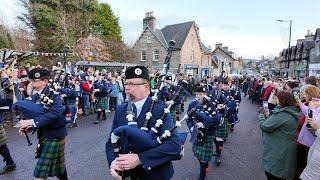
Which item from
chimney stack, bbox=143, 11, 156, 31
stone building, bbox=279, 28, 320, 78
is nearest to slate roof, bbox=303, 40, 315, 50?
stone building, bbox=279, 28, 320, 78

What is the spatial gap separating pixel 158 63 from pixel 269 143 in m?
34.5

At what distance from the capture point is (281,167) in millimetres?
3891

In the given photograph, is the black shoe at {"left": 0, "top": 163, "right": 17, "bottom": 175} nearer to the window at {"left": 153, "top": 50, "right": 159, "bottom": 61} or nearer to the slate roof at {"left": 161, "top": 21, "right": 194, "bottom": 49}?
the slate roof at {"left": 161, "top": 21, "right": 194, "bottom": 49}

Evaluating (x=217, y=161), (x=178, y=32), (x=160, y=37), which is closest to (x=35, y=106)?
(x=217, y=161)

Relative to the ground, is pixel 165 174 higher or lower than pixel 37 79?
lower

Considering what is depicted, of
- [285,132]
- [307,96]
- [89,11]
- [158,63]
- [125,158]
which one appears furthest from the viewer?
[158,63]

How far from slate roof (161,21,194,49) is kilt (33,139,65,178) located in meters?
33.3

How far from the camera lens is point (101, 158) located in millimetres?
6410

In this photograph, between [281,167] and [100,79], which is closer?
[281,167]

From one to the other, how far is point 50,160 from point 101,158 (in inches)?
94.6

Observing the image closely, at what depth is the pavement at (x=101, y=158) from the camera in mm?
5504

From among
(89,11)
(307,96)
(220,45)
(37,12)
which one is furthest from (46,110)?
(220,45)

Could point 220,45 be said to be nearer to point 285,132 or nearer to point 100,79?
point 100,79

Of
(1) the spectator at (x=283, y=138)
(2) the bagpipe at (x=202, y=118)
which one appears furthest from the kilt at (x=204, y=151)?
(1) the spectator at (x=283, y=138)
